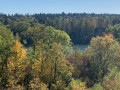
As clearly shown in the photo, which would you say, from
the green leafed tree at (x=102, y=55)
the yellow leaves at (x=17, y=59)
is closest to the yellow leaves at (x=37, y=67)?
the yellow leaves at (x=17, y=59)

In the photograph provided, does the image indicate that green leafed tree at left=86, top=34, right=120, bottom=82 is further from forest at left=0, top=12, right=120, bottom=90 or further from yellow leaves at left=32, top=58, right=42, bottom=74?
yellow leaves at left=32, top=58, right=42, bottom=74

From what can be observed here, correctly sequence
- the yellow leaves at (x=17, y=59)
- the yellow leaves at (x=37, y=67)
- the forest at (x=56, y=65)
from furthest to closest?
the yellow leaves at (x=37, y=67) → the yellow leaves at (x=17, y=59) → the forest at (x=56, y=65)

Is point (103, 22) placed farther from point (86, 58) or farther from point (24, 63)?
point (24, 63)

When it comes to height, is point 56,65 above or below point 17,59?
below

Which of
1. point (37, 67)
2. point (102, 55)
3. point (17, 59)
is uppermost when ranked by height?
point (17, 59)

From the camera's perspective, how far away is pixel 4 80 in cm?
1950

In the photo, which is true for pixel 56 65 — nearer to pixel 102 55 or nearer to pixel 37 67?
pixel 37 67

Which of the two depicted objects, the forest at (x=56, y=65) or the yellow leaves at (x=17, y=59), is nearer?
the forest at (x=56, y=65)

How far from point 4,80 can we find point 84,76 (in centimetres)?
1476

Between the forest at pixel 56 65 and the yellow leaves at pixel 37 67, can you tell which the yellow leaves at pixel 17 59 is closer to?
the forest at pixel 56 65

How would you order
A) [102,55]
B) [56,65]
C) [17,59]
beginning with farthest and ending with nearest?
1. [102,55]
2. [17,59]
3. [56,65]

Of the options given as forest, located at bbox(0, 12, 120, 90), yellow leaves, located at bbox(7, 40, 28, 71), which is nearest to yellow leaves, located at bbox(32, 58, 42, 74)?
forest, located at bbox(0, 12, 120, 90)

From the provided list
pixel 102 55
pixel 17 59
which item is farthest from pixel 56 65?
pixel 102 55

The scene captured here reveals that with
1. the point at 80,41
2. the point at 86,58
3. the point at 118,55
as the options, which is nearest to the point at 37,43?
the point at 86,58
